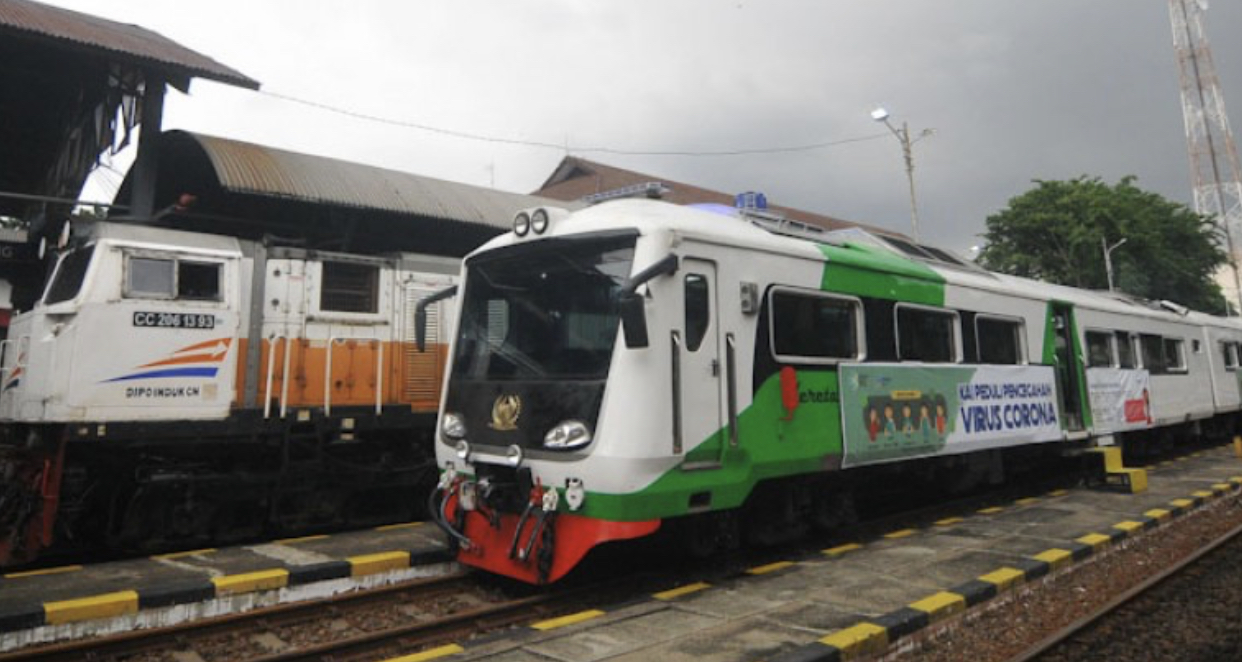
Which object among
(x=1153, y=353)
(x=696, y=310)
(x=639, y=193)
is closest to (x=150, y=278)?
(x=639, y=193)

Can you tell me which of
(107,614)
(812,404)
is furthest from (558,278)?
(107,614)

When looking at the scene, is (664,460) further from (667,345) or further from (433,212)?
(433,212)

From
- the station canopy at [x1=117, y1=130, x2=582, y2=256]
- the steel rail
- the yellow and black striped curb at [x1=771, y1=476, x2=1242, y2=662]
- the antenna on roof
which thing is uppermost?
the station canopy at [x1=117, y1=130, x2=582, y2=256]

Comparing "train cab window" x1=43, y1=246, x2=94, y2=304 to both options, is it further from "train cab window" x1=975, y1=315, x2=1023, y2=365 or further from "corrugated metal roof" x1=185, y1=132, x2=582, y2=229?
"train cab window" x1=975, y1=315, x2=1023, y2=365

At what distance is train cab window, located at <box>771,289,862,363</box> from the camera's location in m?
5.86

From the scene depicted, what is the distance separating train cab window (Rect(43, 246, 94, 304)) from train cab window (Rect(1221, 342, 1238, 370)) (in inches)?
799

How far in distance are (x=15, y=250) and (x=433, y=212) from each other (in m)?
5.23

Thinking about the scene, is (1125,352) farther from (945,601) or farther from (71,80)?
(71,80)

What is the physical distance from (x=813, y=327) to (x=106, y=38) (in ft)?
33.4

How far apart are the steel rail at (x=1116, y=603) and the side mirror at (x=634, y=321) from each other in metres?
2.90

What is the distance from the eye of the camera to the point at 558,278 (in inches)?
212

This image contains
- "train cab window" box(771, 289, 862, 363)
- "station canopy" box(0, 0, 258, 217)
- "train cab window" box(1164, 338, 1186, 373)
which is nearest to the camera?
"train cab window" box(771, 289, 862, 363)

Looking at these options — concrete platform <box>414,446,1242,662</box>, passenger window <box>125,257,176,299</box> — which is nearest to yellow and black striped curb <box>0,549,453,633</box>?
concrete platform <box>414,446,1242,662</box>

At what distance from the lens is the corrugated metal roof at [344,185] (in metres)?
9.79
